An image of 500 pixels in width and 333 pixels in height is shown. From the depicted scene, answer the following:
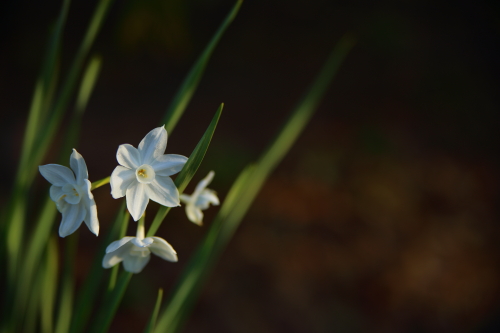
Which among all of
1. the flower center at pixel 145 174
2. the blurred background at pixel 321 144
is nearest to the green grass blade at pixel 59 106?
the flower center at pixel 145 174

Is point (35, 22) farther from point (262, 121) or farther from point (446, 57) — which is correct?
point (446, 57)

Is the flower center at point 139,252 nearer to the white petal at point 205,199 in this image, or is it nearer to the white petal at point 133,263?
the white petal at point 133,263

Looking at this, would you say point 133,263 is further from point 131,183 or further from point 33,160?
point 33,160

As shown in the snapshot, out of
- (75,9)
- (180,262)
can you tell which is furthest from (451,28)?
(75,9)

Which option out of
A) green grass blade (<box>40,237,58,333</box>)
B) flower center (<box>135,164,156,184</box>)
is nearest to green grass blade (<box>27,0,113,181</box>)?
green grass blade (<box>40,237,58,333</box>)

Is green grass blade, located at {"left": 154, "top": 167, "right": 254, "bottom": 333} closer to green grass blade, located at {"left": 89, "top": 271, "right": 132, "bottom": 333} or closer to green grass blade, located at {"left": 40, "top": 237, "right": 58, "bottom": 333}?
green grass blade, located at {"left": 89, "top": 271, "right": 132, "bottom": 333}

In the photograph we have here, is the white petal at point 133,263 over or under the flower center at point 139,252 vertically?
under

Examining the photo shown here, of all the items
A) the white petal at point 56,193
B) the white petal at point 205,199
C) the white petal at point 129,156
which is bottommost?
the white petal at point 56,193
